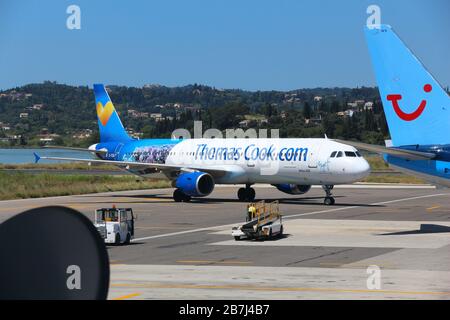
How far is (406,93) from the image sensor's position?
2859cm

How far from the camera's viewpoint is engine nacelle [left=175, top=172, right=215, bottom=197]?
5200 cm

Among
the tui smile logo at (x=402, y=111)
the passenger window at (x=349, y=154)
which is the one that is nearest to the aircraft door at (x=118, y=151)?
the passenger window at (x=349, y=154)

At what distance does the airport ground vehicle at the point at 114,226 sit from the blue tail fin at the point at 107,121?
32678 millimetres

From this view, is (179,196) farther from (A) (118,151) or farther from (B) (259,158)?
(A) (118,151)

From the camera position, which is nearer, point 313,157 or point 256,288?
point 256,288

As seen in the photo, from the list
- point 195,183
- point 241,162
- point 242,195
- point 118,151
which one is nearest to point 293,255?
point 195,183

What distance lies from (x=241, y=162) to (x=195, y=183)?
3.71 m

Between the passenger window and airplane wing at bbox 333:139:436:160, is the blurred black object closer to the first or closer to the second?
airplane wing at bbox 333:139:436:160

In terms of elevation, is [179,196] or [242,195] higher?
[179,196]

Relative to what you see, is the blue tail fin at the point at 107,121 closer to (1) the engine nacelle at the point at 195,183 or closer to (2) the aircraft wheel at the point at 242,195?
(2) the aircraft wheel at the point at 242,195

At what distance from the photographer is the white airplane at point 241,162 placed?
162 ft

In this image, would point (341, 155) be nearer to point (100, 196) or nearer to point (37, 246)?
point (100, 196)

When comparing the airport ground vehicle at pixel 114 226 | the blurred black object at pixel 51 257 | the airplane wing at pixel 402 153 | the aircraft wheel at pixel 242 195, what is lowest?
the aircraft wheel at pixel 242 195

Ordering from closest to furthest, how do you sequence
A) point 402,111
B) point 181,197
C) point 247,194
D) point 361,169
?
point 402,111, point 361,169, point 181,197, point 247,194
